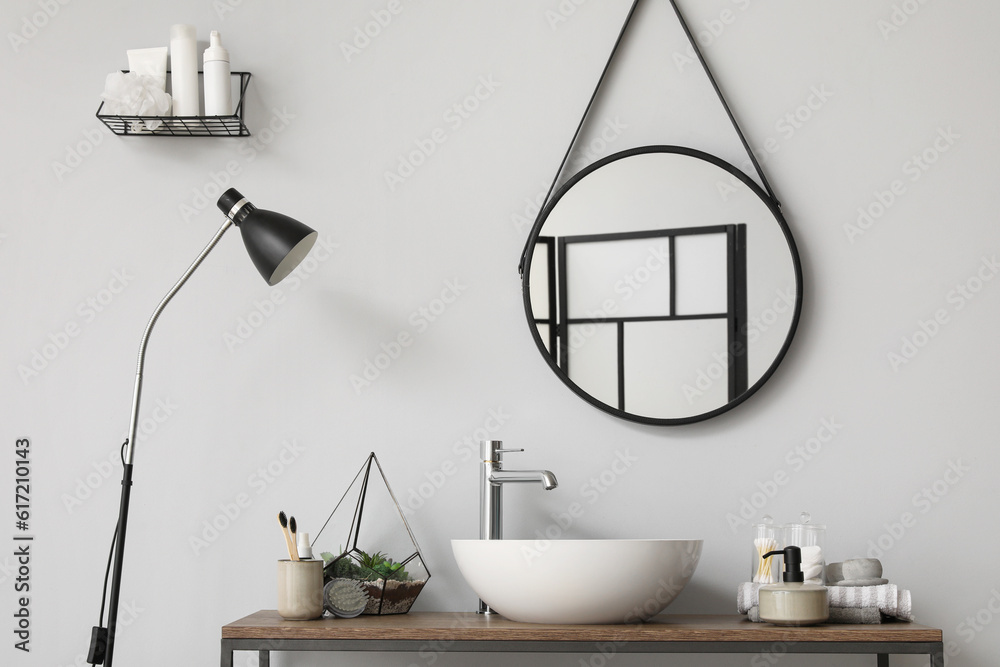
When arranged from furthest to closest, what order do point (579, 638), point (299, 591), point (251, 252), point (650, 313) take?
point (650, 313) < point (251, 252) < point (299, 591) < point (579, 638)

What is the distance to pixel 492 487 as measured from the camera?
166 cm

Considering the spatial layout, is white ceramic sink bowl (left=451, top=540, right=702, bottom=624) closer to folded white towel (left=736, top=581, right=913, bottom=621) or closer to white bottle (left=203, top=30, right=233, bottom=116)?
folded white towel (left=736, top=581, right=913, bottom=621)

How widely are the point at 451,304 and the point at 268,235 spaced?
442 mm

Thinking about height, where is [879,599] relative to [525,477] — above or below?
below

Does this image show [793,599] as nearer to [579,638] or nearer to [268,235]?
[579,638]

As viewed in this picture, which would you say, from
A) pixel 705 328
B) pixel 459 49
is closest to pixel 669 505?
pixel 705 328

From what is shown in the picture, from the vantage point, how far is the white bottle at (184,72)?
1.83 meters

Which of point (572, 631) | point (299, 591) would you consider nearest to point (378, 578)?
point (299, 591)

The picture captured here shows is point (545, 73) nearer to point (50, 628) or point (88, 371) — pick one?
point (88, 371)

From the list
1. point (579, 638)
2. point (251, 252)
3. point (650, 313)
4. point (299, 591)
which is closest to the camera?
point (579, 638)

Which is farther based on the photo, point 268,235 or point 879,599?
point 268,235

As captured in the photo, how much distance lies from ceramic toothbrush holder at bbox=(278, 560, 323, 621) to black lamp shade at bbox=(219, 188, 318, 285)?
55 centimetres

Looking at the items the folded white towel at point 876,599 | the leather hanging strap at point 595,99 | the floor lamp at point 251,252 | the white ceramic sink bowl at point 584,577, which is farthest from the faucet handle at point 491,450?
the folded white towel at point 876,599

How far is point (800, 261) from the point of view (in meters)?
1.77
